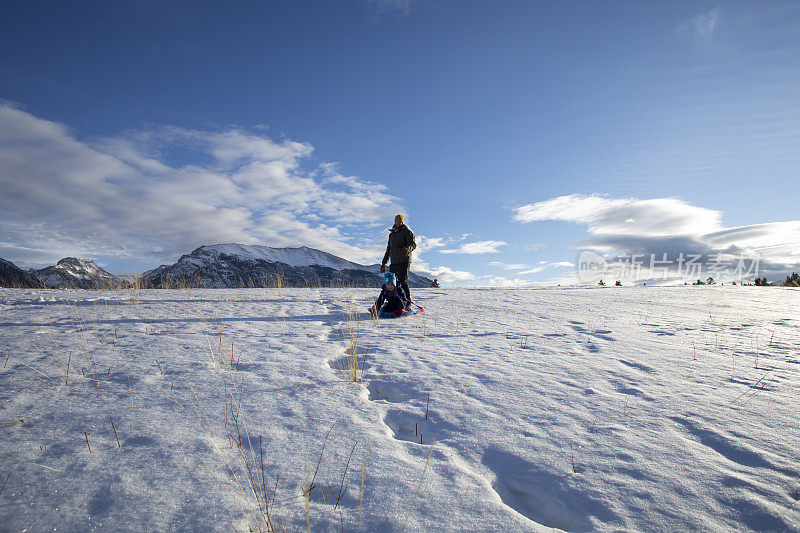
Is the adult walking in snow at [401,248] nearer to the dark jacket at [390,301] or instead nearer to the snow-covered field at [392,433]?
the dark jacket at [390,301]

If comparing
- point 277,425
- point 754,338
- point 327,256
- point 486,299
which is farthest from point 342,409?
point 327,256

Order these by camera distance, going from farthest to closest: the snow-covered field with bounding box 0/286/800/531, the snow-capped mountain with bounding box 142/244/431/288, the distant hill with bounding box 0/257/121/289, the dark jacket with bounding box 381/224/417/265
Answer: the snow-capped mountain with bounding box 142/244/431/288 < the distant hill with bounding box 0/257/121/289 < the dark jacket with bounding box 381/224/417/265 < the snow-covered field with bounding box 0/286/800/531

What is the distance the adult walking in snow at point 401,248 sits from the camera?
8.44 metres

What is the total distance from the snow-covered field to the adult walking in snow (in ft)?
11.4

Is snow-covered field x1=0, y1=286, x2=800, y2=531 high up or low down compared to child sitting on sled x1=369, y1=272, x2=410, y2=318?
down

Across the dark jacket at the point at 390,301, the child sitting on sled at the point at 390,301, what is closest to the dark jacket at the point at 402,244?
the child sitting on sled at the point at 390,301

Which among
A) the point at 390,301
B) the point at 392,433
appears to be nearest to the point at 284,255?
the point at 390,301

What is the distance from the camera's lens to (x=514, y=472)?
2.19 m

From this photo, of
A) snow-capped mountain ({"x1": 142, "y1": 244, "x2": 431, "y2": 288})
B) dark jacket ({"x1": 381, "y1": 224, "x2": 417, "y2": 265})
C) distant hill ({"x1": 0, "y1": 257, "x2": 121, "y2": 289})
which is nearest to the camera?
dark jacket ({"x1": 381, "y1": 224, "x2": 417, "y2": 265})

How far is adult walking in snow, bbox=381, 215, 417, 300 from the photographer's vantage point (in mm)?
8438

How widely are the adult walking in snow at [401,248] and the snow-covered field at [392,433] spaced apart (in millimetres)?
3485

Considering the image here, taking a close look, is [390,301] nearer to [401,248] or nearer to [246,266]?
[401,248]

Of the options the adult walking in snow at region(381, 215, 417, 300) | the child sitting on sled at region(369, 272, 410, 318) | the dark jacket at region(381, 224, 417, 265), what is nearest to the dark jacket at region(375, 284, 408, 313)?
the child sitting on sled at region(369, 272, 410, 318)

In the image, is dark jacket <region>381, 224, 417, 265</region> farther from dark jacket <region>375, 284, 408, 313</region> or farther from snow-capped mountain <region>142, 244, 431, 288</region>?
snow-capped mountain <region>142, 244, 431, 288</region>
